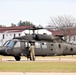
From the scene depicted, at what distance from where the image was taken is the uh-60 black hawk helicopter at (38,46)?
117ft

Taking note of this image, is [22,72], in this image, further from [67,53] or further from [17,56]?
[67,53]

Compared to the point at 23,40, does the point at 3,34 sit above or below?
below

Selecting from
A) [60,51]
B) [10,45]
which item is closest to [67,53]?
[60,51]

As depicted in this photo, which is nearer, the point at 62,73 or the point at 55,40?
the point at 62,73

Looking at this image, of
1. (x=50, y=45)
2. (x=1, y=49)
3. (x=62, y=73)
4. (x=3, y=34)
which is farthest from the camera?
(x=3, y=34)

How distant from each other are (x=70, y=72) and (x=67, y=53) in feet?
50.9

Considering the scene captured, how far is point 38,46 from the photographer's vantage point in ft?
122

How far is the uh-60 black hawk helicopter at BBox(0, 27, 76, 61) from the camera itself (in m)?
35.8

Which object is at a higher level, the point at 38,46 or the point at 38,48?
the point at 38,46

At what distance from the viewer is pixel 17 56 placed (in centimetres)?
3644

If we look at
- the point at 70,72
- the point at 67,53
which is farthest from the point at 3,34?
the point at 70,72

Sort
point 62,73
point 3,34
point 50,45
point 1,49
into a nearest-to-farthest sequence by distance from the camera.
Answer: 1. point 62,73
2. point 1,49
3. point 50,45
4. point 3,34

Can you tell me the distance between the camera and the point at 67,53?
38500mm

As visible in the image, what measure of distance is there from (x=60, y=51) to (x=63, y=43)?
857mm
